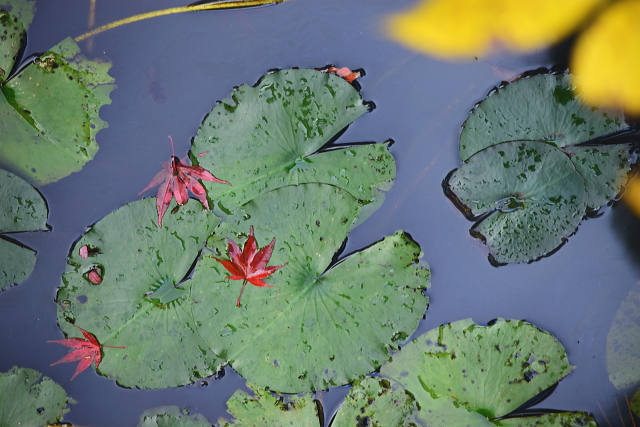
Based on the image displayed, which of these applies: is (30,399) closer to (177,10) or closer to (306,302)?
(306,302)

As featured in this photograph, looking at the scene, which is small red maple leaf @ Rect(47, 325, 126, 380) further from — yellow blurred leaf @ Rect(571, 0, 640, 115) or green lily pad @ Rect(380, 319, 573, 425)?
yellow blurred leaf @ Rect(571, 0, 640, 115)

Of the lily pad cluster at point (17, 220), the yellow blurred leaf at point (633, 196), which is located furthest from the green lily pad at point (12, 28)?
the yellow blurred leaf at point (633, 196)

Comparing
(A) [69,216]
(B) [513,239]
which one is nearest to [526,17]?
(B) [513,239]

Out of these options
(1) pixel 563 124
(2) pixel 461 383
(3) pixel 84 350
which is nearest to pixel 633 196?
(1) pixel 563 124

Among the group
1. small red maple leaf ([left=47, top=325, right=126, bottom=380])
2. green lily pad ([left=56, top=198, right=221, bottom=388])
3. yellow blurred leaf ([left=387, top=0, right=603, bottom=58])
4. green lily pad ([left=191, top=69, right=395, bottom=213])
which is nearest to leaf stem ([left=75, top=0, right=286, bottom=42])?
green lily pad ([left=191, top=69, right=395, bottom=213])

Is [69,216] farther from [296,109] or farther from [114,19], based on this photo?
[296,109]

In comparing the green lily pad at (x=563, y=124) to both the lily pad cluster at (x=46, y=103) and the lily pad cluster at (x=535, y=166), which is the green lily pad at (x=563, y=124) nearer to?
the lily pad cluster at (x=535, y=166)
